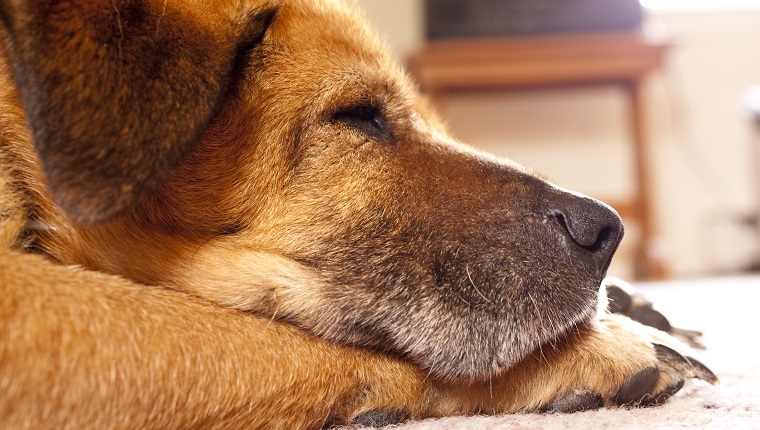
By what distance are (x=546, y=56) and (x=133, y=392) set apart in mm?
3568

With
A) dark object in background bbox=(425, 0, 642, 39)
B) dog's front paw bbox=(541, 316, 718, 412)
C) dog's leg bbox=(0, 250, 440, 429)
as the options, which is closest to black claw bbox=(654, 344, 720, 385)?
dog's front paw bbox=(541, 316, 718, 412)

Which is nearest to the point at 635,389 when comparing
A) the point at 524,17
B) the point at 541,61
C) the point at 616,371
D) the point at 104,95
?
the point at 616,371

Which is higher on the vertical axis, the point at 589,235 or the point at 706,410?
the point at 589,235

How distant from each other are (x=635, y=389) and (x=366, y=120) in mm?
568

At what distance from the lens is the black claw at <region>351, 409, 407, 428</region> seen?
38.6 inches

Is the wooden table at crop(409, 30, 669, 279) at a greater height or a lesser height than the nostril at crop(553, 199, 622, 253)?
greater

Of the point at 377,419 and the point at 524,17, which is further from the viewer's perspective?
the point at 524,17

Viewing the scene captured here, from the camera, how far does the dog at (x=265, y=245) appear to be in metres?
0.88

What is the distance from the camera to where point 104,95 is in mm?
894

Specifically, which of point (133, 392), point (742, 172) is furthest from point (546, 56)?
point (133, 392)

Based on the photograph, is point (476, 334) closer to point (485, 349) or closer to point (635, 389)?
point (485, 349)

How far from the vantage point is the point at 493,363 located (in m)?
1.05

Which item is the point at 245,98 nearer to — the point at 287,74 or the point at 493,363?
the point at 287,74

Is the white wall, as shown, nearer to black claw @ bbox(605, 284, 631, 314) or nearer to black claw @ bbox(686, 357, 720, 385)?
black claw @ bbox(605, 284, 631, 314)
